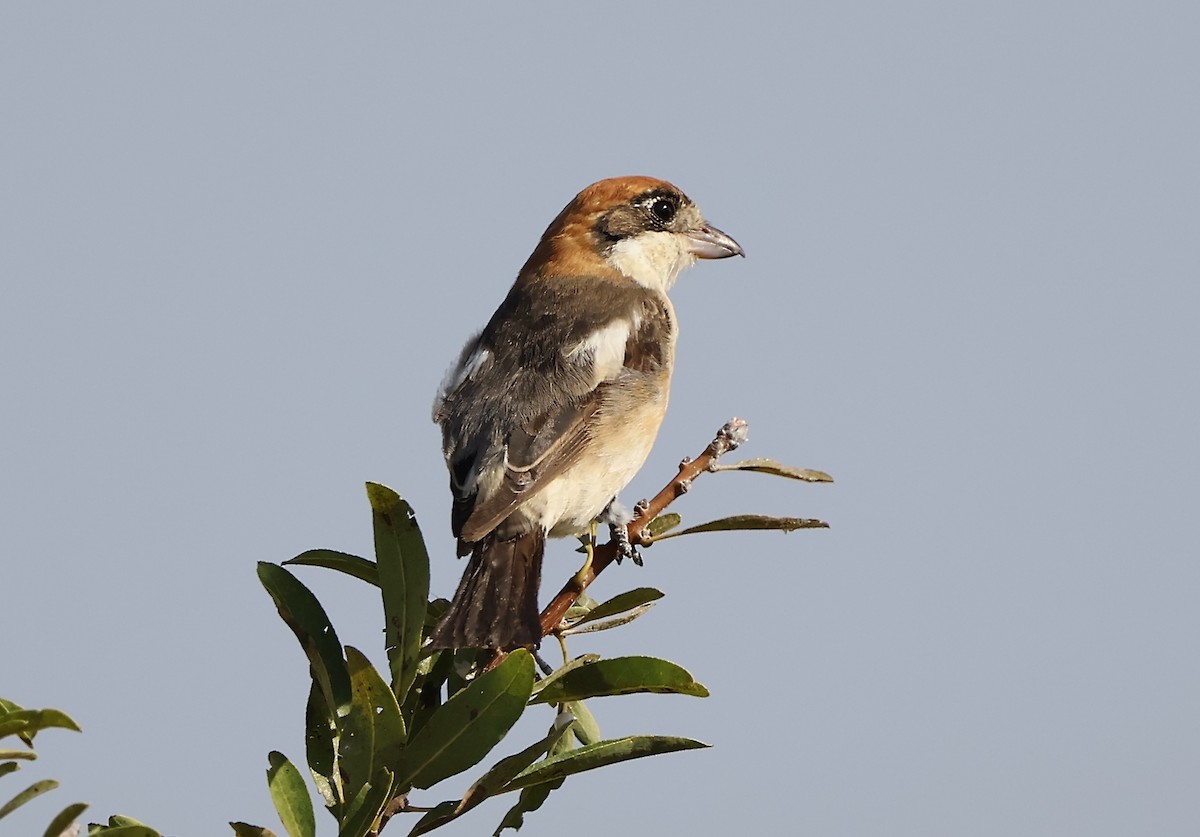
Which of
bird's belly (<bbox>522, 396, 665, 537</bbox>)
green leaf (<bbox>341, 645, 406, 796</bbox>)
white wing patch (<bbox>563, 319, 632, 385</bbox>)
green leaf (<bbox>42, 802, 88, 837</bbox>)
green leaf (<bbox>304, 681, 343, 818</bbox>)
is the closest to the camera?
green leaf (<bbox>42, 802, 88, 837</bbox>)

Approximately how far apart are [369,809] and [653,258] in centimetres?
373

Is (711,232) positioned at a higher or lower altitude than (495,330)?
higher

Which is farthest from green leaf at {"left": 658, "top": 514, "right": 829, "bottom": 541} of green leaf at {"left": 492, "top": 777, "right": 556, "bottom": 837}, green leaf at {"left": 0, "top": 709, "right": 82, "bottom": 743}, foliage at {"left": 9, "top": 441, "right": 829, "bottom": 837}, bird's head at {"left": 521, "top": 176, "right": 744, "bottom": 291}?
bird's head at {"left": 521, "top": 176, "right": 744, "bottom": 291}

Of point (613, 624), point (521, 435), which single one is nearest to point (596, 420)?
point (521, 435)

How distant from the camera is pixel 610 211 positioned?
5.67 metres

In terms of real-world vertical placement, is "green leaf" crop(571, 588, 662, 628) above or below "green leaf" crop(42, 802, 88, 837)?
above

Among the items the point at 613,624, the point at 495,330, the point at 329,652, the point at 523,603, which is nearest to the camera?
the point at 329,652

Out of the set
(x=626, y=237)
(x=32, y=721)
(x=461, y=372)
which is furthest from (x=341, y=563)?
(x=626, y=237)

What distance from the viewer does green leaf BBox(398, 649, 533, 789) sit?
92.7 inches

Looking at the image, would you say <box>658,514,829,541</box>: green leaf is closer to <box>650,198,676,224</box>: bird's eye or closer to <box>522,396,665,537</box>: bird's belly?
<box>522,396,665,537</box>: bird's belly

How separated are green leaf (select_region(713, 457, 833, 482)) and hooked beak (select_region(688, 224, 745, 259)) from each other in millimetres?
2956

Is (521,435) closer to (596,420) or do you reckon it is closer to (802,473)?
(596,420)

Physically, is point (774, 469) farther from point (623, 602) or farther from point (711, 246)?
point (711, 246)

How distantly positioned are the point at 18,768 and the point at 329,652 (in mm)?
676
